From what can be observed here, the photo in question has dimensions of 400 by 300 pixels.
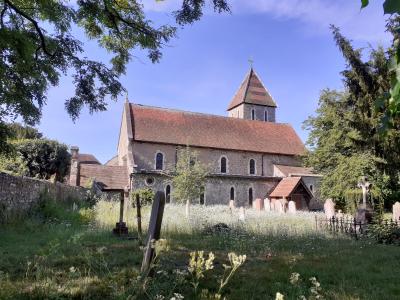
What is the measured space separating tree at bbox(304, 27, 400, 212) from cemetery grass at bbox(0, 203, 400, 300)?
11051 mm

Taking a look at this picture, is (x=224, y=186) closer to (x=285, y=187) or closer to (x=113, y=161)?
(x=285, y=187)

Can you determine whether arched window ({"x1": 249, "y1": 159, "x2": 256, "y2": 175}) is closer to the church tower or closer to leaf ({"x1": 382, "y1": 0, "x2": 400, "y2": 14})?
the church tower

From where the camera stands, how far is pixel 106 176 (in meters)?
33.1

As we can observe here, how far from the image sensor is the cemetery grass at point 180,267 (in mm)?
4512

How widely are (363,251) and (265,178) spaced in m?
29.3

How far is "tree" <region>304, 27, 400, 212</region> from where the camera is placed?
71.3 feet

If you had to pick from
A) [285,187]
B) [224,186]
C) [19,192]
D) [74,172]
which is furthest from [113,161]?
[19,192]

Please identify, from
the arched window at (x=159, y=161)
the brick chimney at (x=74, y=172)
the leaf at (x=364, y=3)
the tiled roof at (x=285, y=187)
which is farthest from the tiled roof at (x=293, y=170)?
the leaf at (x=364, y=3)

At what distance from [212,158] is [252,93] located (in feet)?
60.4

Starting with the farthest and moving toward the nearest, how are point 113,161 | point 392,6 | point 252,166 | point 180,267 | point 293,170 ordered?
point 113,161 < point 252,166 < point 293,170 < point 180,267 < point 392,6

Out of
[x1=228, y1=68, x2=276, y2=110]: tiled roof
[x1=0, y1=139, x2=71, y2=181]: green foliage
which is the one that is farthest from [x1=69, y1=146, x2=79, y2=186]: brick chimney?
[x1=228, y1=68, x2=276, y2=110]: tiled roof

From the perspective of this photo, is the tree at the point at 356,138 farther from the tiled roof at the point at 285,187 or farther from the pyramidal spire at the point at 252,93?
the pyramidal spire at the point at 252,93

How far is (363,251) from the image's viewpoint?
9117mm

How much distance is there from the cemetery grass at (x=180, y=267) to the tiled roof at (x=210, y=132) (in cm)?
2529
